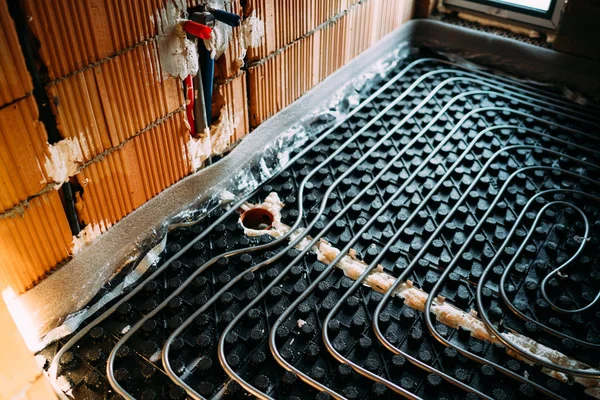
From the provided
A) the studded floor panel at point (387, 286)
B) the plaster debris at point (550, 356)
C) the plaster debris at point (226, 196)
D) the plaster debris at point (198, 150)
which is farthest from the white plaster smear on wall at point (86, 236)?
the plaster debris at point (550, 356)

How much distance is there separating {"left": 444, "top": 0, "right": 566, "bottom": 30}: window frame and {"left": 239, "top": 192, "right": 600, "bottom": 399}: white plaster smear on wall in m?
2.51

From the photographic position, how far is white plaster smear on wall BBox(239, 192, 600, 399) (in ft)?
7.91

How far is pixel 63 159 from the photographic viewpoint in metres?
2.31

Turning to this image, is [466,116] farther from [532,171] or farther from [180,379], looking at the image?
[180,379]

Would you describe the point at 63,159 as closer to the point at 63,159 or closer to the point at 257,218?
the point at 63,159

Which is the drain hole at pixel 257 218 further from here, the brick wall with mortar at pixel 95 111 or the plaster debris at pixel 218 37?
the plaster debris at pixel 218 37

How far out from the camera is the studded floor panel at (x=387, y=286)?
7.65 ft

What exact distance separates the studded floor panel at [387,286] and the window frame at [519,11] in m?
0.93

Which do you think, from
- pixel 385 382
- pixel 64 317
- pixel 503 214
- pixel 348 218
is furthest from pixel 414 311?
pixel 64 317

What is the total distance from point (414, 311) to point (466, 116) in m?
1.67

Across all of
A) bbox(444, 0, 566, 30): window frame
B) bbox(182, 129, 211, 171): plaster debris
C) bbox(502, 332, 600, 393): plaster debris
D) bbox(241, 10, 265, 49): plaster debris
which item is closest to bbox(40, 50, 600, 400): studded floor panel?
bbox(502, 332, 600, 393): plaster debris


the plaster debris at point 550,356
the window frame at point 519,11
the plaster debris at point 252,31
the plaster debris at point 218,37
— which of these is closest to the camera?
the plaster debris at point 550,356

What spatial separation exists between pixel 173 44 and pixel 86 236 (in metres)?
0.93

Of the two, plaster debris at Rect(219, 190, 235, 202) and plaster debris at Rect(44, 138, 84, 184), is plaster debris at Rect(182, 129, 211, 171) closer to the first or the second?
plaster debris at Rect(219, 190, 235, 202)
